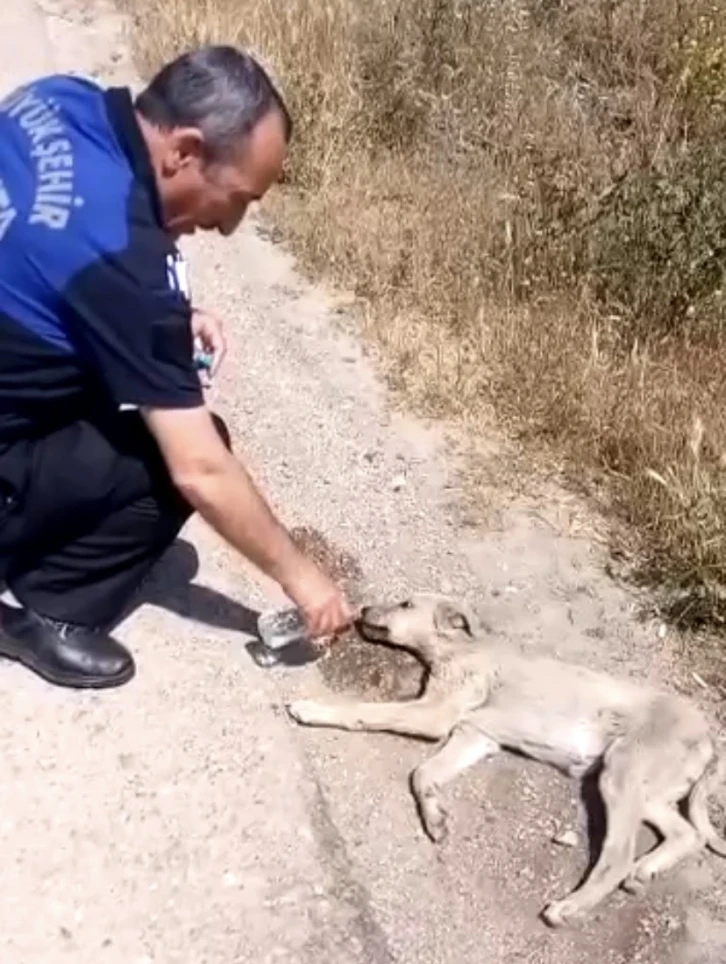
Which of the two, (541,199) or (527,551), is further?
(541,199)

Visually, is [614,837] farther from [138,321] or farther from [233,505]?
[138,321]

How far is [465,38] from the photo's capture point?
7309 millimetres

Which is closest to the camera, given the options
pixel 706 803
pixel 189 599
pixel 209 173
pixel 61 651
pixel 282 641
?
pixel 209 173

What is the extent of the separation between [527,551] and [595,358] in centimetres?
88

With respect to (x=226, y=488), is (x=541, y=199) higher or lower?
lower

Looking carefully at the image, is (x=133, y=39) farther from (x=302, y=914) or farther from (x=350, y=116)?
(x=302, y=914)

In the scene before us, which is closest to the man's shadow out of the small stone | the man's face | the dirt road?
the dirt road

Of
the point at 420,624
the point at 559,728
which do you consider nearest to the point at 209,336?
the point at 420,624

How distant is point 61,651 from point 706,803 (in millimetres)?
1511

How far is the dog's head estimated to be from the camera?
169 inches

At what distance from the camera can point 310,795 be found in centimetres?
391

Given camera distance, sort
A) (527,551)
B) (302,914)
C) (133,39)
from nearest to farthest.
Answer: (302,914) < (527,551) < (133,39)

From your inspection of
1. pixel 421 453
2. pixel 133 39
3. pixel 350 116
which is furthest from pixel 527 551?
pixel 133 39

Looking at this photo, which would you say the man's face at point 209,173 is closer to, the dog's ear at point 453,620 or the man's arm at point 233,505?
the man's arm at point 233,505
